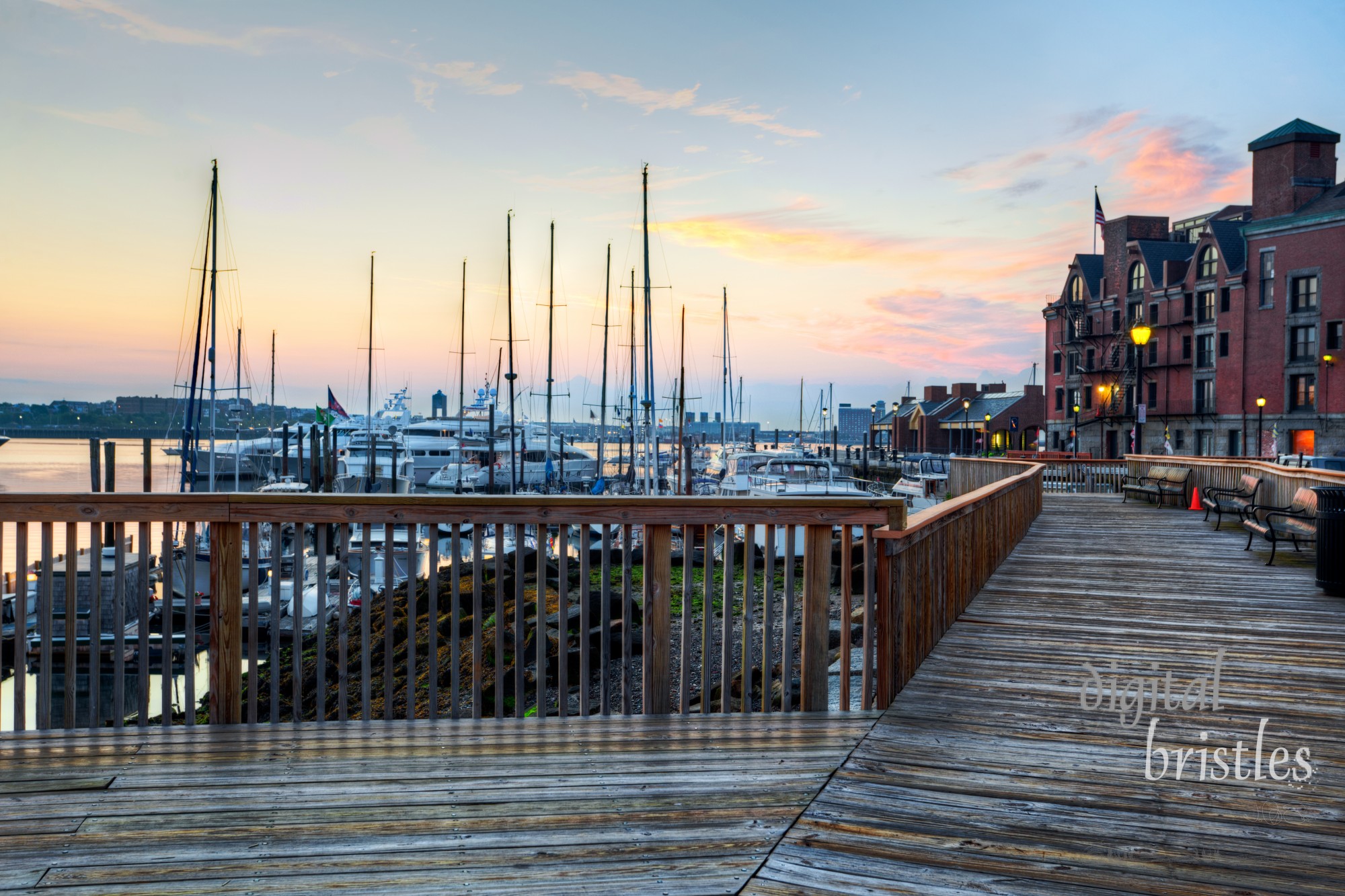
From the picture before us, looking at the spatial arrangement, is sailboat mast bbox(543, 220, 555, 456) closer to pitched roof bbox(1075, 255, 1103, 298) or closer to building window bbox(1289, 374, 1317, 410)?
building window bbox(1289, 374, 1317, 410)

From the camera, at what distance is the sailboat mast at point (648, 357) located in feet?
94.9

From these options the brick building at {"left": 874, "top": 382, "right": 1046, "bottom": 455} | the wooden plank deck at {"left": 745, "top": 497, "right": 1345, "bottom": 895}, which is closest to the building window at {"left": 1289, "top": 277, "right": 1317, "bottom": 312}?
the brick building at {"left": 874, "top": 382, "right": 1046, "bottom": 455}

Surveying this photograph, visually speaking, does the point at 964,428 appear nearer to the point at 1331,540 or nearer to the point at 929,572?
the point at 1331,540

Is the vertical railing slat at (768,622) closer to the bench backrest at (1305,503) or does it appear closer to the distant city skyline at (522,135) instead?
the bench backrest at (1305,503)

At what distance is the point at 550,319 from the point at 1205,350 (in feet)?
138

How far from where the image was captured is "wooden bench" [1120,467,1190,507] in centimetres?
2084

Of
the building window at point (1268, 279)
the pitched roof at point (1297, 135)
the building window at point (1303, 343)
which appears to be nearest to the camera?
the building window at point (1303, 343)

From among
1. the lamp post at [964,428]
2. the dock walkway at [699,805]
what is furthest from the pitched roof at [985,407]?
the dock walkway at [699,805]

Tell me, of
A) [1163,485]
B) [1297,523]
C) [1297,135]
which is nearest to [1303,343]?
[1297,135]

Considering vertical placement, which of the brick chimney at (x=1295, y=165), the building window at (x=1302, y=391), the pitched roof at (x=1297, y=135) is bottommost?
the building window at (x=1302, y=391)

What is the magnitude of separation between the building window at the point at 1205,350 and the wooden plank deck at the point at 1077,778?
50.3 meters

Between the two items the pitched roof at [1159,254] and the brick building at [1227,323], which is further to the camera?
the pitched roof at [1159,254]

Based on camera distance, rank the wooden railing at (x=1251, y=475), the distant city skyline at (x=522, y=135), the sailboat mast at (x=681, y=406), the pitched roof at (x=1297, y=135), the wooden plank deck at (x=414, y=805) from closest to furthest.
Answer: the wooden plank deck at (x=414, y=805) < the wooden railing at (x=1251, y=475) < the distant city skyline at (x=522, y=135) < the sailboat mast at (x=681, y=406) < the pitched roof at (x=1297, y=135)

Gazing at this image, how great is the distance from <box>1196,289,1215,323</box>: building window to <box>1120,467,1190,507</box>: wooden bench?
113 feet
